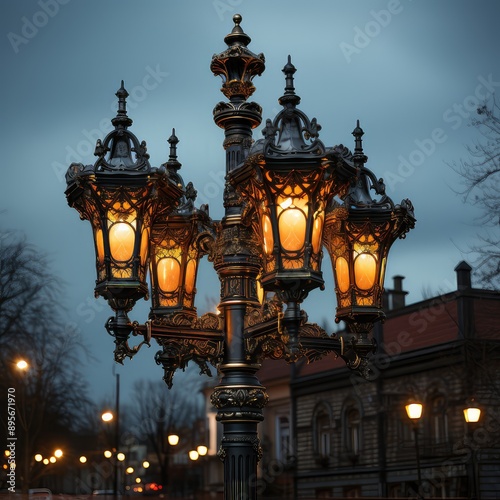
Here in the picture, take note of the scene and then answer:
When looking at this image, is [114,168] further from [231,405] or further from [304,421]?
[304,421]

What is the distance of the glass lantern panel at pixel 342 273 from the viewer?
8.52 meters

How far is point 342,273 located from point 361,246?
0.29 m

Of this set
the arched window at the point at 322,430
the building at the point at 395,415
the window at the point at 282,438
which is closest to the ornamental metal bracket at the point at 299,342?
the building at the point at 395,415

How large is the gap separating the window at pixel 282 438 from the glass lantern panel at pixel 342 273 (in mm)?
48302

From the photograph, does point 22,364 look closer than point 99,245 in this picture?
No

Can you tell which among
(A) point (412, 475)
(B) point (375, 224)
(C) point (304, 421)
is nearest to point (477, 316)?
(A) point (412, 475)

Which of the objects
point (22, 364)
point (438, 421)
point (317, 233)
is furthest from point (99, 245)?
point (438, 421)

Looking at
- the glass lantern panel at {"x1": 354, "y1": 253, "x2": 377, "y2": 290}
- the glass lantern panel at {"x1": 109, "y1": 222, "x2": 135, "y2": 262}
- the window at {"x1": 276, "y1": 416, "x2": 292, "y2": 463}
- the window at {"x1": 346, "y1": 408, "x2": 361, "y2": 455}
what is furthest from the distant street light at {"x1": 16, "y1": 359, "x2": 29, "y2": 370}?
the glass lantern panel at {"x1": 109, "y1": 222, "x2": 135, "y2": 262}

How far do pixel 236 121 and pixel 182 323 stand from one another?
5.60 feet

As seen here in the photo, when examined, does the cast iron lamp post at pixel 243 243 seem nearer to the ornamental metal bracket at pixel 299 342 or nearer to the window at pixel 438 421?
the ornamental metal bracket at pixel 299 342

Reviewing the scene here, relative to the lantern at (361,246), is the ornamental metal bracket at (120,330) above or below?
below

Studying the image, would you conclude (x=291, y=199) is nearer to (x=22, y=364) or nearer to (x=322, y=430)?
(x=22, y=364)

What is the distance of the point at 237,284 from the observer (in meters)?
7.83

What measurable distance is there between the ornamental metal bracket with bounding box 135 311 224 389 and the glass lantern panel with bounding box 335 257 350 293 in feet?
3.94
